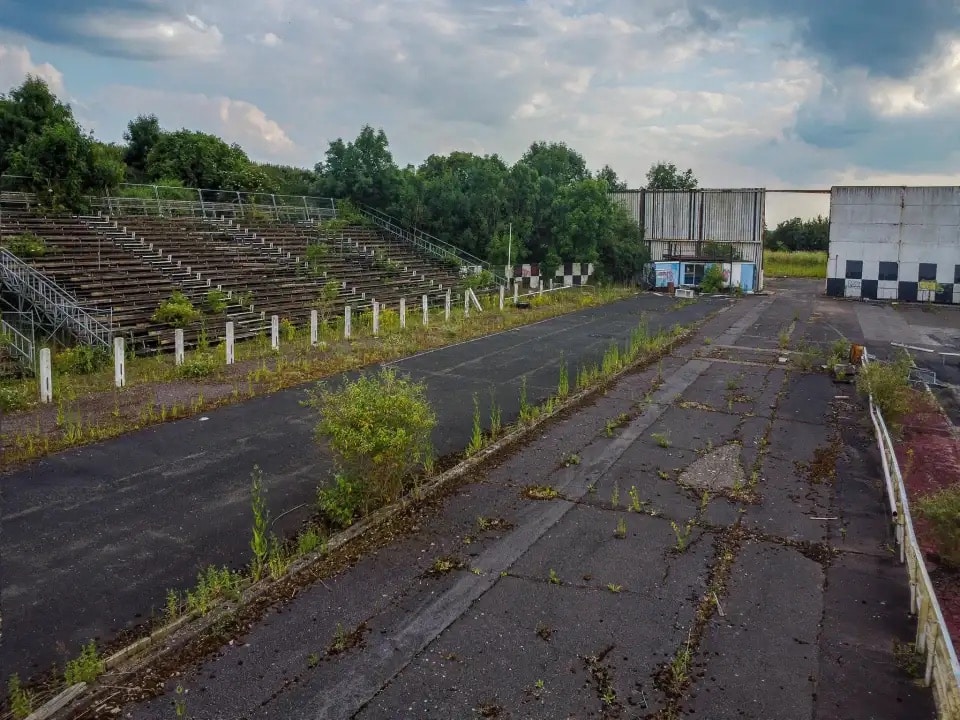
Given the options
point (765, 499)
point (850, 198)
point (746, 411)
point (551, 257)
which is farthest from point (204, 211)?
point (850, 198)

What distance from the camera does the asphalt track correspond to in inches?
249

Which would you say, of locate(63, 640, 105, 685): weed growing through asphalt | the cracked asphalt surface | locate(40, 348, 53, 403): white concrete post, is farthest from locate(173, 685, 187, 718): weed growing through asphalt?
locate(40, 348, 53, 403): white concrete post

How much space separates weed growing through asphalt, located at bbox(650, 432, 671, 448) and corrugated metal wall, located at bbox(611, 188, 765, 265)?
31007 mm

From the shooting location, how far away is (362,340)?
65.5 feet

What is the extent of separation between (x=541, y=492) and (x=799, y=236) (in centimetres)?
5928

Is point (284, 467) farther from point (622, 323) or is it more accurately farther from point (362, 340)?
point (622, 323)

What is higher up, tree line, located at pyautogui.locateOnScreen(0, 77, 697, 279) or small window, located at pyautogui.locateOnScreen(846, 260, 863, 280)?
tree line, located at pyautogui.locateOnScreen(0, 77, 697, 279)

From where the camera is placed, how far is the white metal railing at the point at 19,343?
1463 centimetres

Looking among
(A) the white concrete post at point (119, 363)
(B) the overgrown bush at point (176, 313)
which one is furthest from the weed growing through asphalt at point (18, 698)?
(B) the overgrown bush at point (176, 313)

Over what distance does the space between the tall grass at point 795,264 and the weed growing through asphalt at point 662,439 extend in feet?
138

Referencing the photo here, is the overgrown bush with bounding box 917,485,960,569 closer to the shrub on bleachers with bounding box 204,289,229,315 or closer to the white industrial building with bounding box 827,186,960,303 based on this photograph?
the shrub on bleachers with bounding box 204,289,229,315

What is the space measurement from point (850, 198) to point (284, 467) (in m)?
35.0

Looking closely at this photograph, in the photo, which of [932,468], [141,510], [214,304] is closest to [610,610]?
[141,510]

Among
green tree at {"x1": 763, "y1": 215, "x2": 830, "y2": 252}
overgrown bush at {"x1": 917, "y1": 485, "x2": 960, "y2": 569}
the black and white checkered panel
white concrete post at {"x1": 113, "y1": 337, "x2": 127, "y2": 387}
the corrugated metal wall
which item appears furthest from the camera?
green tree at {"x1": 763, "y1": 215, "x2": 830, "y2": 252}
